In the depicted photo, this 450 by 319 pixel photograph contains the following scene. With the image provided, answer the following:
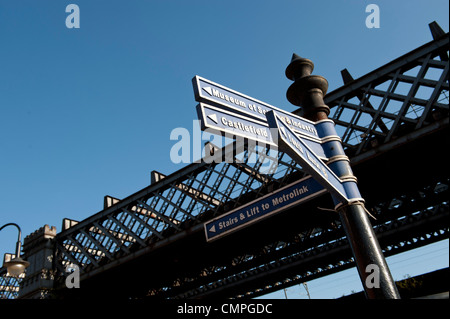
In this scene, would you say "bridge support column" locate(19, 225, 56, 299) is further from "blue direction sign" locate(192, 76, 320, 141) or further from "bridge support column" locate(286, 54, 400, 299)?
"blue direction sign" locate(192, 76, 320, 141)

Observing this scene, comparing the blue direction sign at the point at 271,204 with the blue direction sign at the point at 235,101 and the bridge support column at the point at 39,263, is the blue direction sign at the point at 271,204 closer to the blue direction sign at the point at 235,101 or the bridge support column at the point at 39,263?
the blue direction sign at the point at 235,101

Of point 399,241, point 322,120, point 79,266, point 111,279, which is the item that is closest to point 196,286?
point 111,279

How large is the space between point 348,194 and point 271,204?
104 cm

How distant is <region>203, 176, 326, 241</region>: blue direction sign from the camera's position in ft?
16.9

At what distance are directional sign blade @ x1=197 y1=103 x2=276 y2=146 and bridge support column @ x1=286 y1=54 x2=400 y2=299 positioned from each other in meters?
1.32

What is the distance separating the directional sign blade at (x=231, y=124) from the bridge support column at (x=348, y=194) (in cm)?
132

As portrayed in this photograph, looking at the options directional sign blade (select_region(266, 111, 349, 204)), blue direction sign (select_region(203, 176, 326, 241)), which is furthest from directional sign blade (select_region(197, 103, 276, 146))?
blue direction sign (select_region(203, 176, 326, 241))

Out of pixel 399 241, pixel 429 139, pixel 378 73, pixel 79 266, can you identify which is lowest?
pixel 399 241

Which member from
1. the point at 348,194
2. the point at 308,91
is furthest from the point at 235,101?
the point at 348,194

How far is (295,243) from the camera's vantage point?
24.0m

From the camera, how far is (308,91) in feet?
19.3

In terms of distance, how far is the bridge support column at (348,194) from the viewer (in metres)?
4.30
